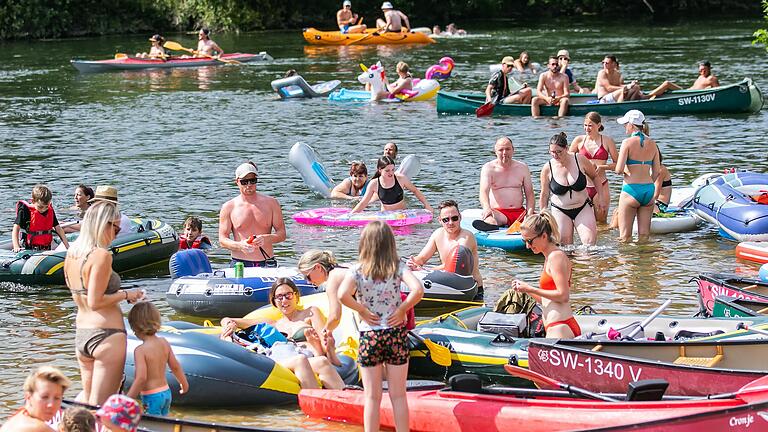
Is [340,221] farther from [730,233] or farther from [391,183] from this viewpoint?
[730,233]

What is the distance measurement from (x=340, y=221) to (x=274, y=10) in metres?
37.6

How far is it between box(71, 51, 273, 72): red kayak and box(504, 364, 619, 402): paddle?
2792 centimetres

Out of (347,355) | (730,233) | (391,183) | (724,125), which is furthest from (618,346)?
(724,125)

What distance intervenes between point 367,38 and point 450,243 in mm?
31527

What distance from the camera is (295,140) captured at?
73.0 ft

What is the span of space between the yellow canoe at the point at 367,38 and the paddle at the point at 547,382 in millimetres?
33335

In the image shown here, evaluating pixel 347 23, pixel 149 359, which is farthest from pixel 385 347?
pixel 347 23

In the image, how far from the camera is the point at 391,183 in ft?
49.0

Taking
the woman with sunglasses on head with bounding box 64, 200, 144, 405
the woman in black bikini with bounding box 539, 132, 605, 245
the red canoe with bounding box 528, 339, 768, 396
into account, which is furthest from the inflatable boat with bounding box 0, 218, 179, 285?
the red canoe with bounding box 528, 339, 768, 396

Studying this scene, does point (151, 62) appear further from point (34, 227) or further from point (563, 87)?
point (34, 227)

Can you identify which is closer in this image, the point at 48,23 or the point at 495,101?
the point at 495,101

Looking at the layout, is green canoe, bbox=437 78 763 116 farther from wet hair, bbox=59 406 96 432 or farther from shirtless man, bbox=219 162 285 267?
wet hair, bbox=59 406 96 432

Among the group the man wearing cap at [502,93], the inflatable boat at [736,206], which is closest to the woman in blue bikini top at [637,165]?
the inflatable boat at [736,206]

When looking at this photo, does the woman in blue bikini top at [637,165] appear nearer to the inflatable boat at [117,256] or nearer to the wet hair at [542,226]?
the wet hair at [542,226]
